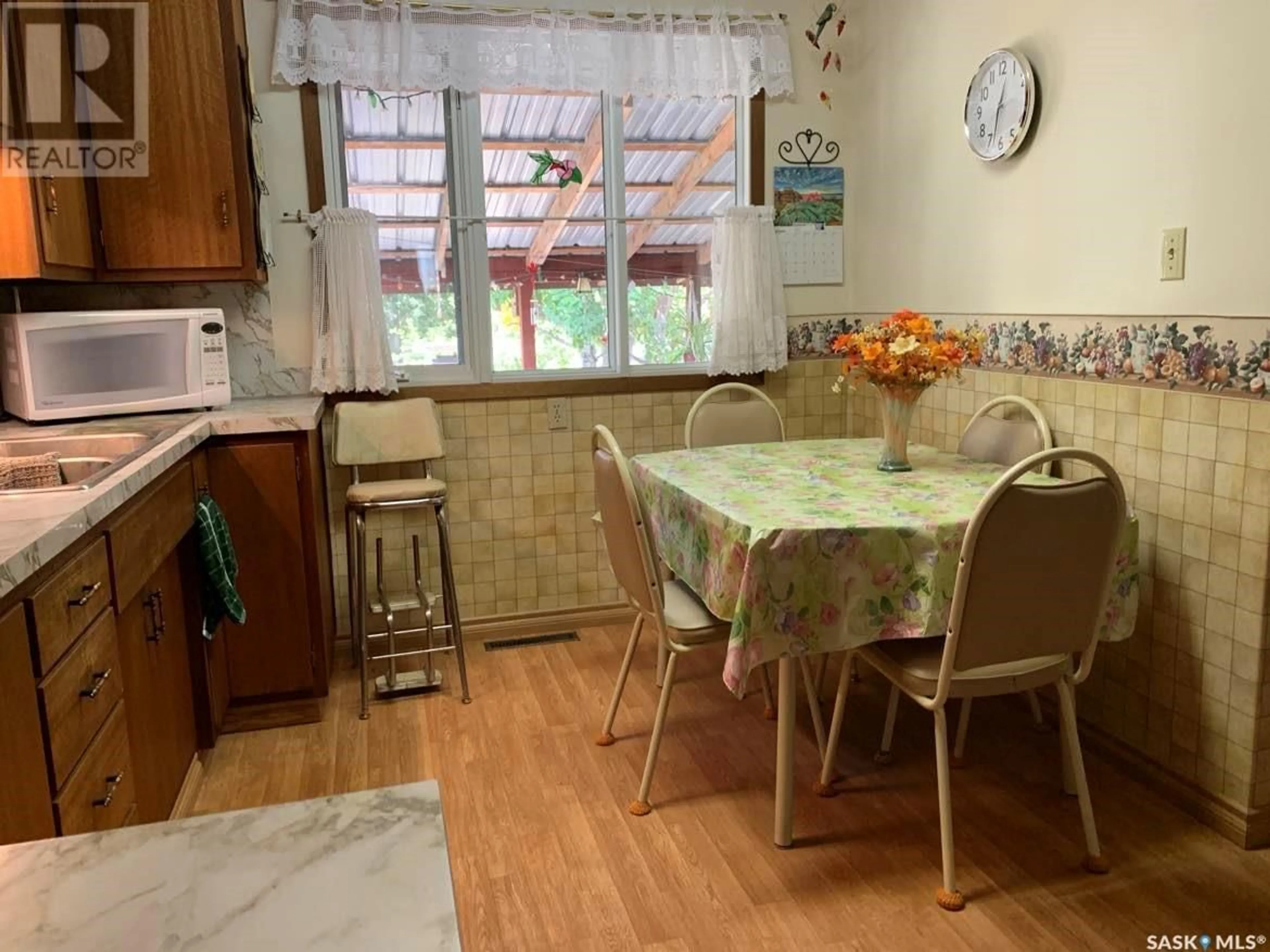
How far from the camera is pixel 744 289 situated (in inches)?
142

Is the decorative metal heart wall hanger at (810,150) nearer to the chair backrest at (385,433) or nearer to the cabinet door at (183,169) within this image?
the chair backrest at (385,433)

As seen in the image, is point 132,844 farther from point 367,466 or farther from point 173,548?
point 367,466

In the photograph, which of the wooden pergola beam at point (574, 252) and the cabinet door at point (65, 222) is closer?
the cabinet door at point (65, 222)

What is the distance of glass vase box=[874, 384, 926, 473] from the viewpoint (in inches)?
99.1

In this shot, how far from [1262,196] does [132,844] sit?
2.32 m

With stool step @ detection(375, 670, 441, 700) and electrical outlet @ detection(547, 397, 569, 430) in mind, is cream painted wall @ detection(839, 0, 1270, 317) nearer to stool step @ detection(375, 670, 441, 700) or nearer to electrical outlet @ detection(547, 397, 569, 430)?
electrical outlet @ detection(547, 397, 569, 430)

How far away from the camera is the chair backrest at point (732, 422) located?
3.31 m

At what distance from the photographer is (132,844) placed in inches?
27.4

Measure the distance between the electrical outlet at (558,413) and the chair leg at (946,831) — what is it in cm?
197

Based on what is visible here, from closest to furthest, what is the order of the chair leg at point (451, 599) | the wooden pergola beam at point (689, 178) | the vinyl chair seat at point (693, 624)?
1. the vinyl chair seat at point (693, 624)
2. the chair leg at point (451, 599)
3. the wooden pergola beam at point (689, 178)

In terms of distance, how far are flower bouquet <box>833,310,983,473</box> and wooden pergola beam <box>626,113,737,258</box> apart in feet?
4.41

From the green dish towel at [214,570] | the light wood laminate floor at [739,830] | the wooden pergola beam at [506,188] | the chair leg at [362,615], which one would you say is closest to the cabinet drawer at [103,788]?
the light wood laminate floor at [739,830]

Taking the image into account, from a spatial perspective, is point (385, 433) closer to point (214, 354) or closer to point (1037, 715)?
point (214, 354)

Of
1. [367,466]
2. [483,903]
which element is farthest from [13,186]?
[483,903]
